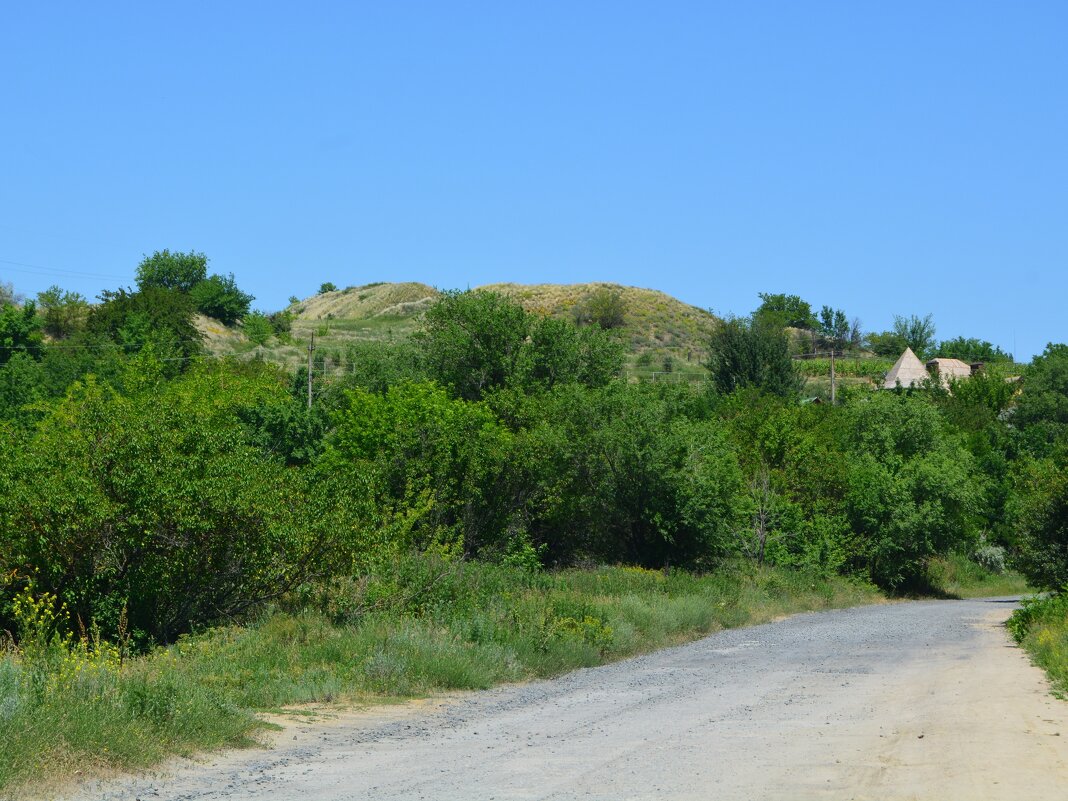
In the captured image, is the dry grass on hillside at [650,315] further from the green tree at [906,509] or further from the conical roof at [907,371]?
the green tree at [906,509]

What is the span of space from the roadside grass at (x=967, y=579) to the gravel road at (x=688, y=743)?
37327 millimetres

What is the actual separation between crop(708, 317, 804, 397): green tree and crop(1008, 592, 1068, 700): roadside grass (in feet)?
176

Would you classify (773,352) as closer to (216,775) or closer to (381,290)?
(216,775)

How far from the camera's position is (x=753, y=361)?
82.9 metres

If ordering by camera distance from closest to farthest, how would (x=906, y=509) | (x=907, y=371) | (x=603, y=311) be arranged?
1. (x=906, y=509)
2. (x=907, y=371)
3. (x=603, y=311)

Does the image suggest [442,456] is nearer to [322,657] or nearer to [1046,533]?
[1046,533]

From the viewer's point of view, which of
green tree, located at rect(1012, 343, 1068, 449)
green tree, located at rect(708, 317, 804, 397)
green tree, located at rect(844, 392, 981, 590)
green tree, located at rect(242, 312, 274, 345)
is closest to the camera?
green tree, located at rect(844, 392, 981, 590)

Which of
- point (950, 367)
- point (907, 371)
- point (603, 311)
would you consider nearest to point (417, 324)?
point (603, 311)

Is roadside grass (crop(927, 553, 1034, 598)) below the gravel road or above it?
below

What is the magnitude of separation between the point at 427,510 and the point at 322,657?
41.2 feet

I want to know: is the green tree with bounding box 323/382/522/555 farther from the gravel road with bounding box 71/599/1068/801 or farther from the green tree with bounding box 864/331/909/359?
the green tree with bounding box 864/331/909/359

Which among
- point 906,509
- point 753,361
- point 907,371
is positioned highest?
→ point 907,371

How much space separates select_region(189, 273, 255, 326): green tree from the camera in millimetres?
106625

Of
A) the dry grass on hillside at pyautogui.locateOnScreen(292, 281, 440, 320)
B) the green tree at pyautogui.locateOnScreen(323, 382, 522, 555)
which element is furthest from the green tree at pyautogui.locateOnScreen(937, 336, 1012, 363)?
the green tree at pyautogui.locateOnScreen(323, 382, 522, 555)
